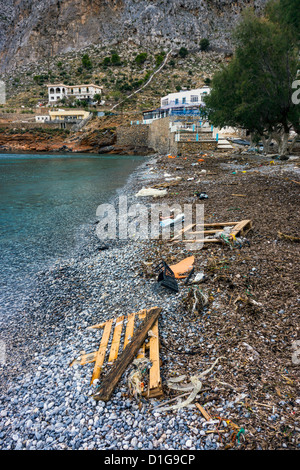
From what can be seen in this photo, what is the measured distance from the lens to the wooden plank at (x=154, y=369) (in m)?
3.38

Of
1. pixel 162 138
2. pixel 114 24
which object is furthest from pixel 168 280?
pixel 114 24

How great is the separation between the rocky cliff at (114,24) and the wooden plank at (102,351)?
11387 cm

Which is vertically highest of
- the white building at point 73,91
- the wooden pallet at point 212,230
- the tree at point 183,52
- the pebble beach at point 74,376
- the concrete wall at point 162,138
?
the tree at point 183,52

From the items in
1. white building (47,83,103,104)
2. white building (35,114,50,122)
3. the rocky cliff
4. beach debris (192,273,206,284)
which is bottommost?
beach debris (192,273,206,284)

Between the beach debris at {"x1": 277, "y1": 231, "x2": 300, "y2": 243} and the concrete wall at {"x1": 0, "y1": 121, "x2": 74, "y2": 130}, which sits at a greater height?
the concrete wall at {"x1": 0, "y1": 121, "x2": 74, "y2": 130}

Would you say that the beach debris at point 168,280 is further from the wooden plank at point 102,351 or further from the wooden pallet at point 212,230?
the wooden pallet at point 212,230

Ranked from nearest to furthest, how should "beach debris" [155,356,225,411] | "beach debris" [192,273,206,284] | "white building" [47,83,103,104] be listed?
"beach debris" [155,356,225,411], "beach debris" [192,273,206,284], "white building" [47,83,103,104]

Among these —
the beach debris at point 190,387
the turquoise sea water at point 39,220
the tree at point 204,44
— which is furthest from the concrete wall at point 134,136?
the tree at point 204,44

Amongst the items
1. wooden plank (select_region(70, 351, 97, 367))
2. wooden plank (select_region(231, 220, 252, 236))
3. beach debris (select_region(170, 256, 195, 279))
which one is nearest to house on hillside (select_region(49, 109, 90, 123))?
wooden plank (select_region(231, 220, 252, 236))

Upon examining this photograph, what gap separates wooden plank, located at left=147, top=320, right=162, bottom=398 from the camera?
3.38 m

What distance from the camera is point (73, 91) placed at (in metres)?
83.6

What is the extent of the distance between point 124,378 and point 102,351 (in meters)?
0.70

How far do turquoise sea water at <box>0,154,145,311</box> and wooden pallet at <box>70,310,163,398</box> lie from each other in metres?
2.85

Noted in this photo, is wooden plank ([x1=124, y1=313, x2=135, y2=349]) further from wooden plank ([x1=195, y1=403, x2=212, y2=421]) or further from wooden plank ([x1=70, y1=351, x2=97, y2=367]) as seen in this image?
wooden plank ([x1=195, y1=403, x2=212, y2=421])
